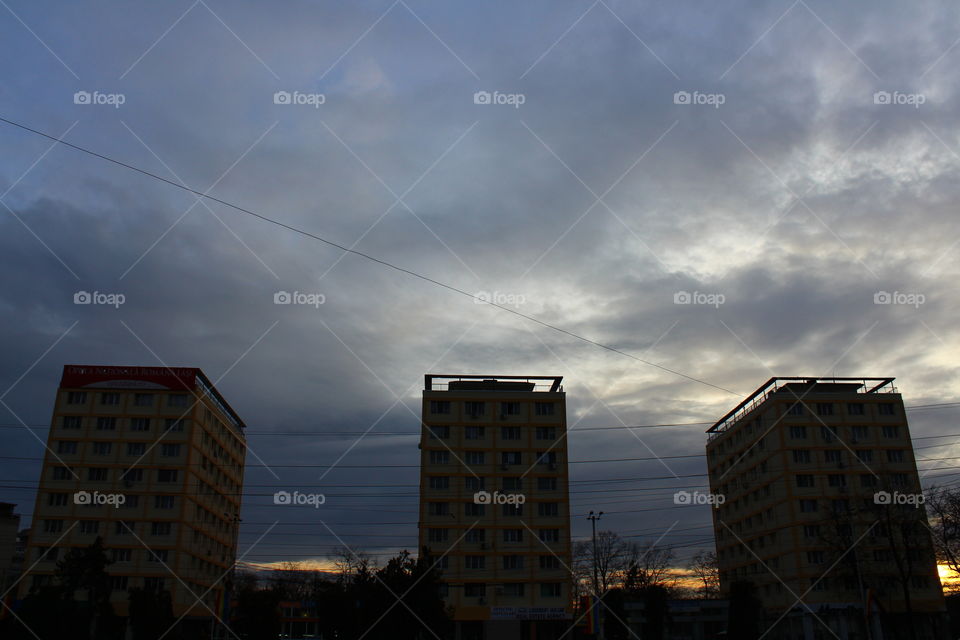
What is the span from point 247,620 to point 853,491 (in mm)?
58535

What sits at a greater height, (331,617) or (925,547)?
(925,547)

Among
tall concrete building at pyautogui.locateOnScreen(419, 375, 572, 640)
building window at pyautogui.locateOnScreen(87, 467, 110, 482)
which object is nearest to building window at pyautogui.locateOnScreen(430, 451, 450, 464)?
tall concrete building at pyautogui.locateOnScreen(419, 375, 572, 640)

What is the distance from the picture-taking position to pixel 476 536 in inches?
2827

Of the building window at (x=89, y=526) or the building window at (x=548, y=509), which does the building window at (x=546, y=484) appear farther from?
the building window at (x=89, y=526)

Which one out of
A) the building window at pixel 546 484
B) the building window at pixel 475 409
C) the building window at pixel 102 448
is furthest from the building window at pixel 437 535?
the building window at pixel 102 448

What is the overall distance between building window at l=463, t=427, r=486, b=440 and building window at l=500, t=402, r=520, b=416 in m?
2.93

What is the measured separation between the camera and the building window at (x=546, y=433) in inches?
3000

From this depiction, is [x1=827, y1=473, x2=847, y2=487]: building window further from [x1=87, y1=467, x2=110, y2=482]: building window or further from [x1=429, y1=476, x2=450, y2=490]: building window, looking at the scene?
[x1=87, y1=467, x2=110, y2=482]: building window

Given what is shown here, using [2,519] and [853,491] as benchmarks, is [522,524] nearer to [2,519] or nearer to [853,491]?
[853,491]

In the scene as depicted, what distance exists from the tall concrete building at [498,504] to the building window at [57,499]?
111ft

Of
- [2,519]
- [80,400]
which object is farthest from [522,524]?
[2,519]

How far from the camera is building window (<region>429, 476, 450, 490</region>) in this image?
241ft

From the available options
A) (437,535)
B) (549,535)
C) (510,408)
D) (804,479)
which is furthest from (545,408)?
(804,479)

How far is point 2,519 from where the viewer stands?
97.7 meters
